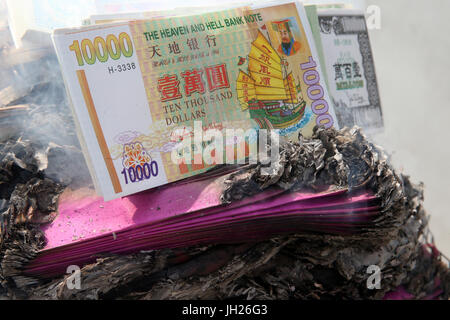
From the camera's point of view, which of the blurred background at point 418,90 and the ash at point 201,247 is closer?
the ash at point 201,247

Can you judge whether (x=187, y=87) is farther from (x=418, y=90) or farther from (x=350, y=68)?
(x=418, y=90)

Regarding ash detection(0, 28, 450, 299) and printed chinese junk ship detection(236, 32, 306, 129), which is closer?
ash detection(0, 28, 450, 299)

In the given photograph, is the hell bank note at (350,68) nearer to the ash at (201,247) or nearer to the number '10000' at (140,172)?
the ash at (201,247)

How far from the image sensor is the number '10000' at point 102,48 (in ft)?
3.59

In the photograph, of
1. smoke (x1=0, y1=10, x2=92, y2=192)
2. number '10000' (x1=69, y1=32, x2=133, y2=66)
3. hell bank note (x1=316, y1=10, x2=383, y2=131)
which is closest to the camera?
number '10000' (x1=69, y1=32, x2=133, y2=66)

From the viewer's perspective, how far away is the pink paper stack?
1.10m

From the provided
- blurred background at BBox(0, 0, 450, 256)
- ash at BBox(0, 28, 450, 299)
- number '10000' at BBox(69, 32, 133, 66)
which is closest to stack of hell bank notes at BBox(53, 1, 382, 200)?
number '10000' at BBox(69, 32, 133, 66)

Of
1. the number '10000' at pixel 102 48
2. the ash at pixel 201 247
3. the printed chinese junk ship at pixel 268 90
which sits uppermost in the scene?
the number '10000' at pixel 102 48

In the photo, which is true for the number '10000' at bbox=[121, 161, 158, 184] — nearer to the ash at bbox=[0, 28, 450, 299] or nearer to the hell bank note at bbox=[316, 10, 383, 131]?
the ash at bbox=[0, 28, 450, 299]

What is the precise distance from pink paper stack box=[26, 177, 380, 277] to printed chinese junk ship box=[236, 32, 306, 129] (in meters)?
0.24

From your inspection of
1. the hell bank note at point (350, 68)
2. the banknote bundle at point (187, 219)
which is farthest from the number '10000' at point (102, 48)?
the hell bank note at point (350, 68)

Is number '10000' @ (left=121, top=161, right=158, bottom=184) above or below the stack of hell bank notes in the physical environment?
below

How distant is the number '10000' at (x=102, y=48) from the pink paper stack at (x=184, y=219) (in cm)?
37

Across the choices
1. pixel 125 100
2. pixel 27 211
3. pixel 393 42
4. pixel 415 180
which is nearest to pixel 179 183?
pixel 125 100
